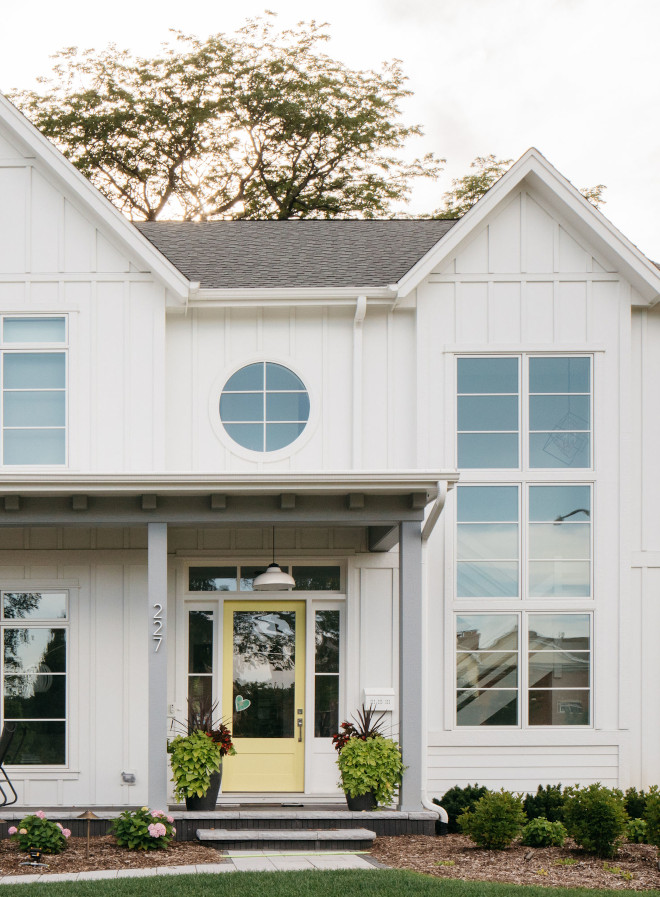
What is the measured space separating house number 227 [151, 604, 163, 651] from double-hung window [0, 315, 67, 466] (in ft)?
8.61

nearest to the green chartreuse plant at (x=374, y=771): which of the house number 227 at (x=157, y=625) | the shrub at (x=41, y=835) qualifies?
the house number 227 at (x=157, y=625)

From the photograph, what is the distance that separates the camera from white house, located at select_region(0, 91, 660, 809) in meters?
11.4

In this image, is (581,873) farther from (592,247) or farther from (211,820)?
(592,247)

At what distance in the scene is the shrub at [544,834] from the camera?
9.11 m

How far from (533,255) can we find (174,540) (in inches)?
213

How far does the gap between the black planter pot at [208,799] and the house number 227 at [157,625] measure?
1.44 meters

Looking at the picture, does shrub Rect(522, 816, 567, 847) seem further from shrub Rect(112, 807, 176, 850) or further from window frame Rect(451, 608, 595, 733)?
shrub Rect(112, 807, 176, 850)

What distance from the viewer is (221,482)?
9617 millimetres

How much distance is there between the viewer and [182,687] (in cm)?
1155

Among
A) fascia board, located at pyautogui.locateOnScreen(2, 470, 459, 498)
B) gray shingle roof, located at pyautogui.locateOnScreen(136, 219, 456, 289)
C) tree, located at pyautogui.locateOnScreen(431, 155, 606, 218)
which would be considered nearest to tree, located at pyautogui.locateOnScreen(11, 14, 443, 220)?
tree, located at pyautogui.locateOnScreen(431, 155, 606, 218)

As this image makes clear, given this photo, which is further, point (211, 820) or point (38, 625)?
point (38, 625)

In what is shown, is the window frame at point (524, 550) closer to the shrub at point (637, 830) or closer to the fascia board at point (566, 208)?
the fascia board at point (566, 208)

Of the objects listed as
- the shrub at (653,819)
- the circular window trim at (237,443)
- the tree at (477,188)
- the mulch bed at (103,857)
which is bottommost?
the mulch bed at (103,857)

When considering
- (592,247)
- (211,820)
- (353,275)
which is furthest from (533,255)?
(211,820)
